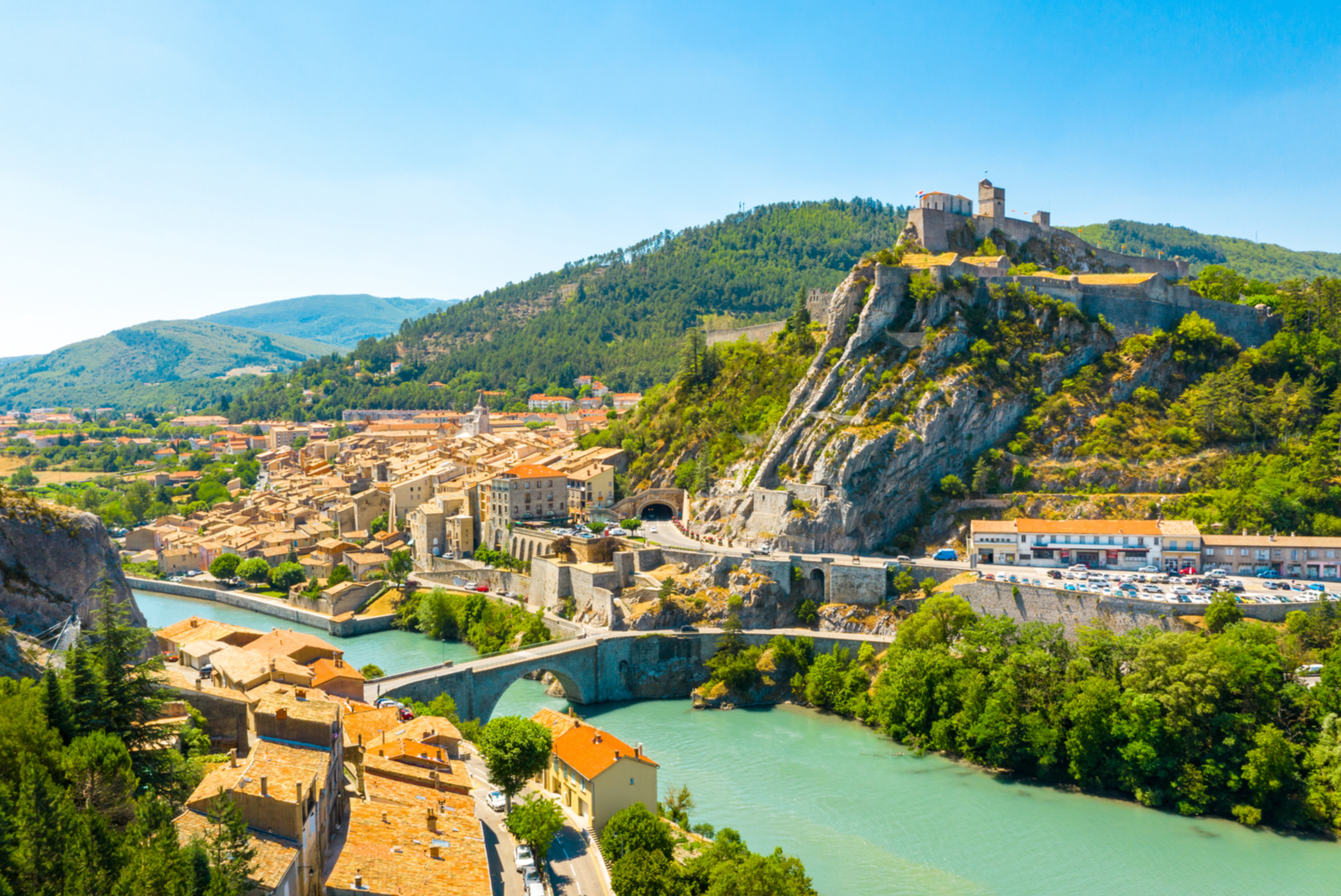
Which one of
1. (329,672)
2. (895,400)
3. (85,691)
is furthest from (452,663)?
(895,400)

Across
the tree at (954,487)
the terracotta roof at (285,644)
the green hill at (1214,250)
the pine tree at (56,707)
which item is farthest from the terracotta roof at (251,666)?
the green hill at (1214,250)

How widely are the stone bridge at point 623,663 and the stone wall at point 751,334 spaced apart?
25.1 meters

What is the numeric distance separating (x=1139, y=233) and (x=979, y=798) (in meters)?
120

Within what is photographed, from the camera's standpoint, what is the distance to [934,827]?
2472cm

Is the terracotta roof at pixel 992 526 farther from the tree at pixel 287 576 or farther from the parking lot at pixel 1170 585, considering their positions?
the tree at pixel 287 576

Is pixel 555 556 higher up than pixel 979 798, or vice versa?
pixel 555 556

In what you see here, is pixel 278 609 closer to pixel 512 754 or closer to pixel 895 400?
pixel 512 754

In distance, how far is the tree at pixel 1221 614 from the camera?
29172mm

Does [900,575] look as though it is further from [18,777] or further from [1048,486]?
[18,777]

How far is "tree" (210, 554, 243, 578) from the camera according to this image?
5484 cm

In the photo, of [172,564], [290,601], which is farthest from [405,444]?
[290,601]

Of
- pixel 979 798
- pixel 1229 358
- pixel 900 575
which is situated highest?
pixel 1229 358

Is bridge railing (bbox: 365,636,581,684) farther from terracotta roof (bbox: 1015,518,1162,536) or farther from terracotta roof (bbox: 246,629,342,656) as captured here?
terracotta roof (bbox: 1015,518,1162,536)

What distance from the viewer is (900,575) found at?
120 feet
